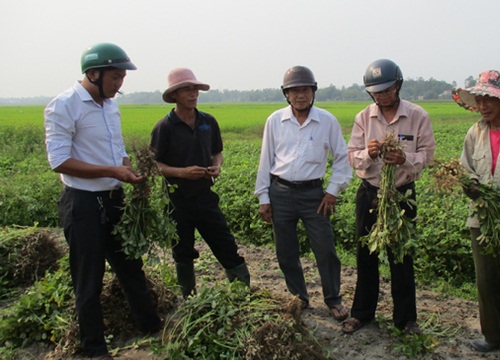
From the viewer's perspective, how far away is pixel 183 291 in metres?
4.54

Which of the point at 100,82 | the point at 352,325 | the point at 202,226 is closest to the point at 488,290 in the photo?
the point at 352,325

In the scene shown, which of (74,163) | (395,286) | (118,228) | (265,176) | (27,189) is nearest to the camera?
(74,163)

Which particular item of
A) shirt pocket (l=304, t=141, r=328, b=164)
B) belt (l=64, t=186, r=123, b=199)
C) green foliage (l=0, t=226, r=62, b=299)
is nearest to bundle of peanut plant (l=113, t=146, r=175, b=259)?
belt (l=64, t=186, r=123, b=199)

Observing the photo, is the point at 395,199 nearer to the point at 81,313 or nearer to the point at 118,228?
the point at 118,228

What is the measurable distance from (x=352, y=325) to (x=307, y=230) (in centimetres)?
89

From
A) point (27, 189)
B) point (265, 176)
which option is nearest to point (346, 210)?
point (265, 176)

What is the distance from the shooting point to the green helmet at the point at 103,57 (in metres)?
3.40

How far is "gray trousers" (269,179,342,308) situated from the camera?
4.23 meters

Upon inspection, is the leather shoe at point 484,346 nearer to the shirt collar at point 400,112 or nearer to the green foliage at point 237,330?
the green foliage at point 237,330

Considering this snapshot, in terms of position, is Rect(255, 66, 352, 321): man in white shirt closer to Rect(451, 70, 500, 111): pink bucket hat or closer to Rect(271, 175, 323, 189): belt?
Rect(271, 175, 323, 189): belt

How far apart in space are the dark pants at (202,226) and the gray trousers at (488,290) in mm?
2040

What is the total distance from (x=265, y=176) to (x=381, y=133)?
44.5 inches

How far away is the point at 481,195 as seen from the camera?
337 cm

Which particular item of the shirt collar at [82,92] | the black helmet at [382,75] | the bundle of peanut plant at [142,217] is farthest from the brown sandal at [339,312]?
the shirt collar at [82,92]
